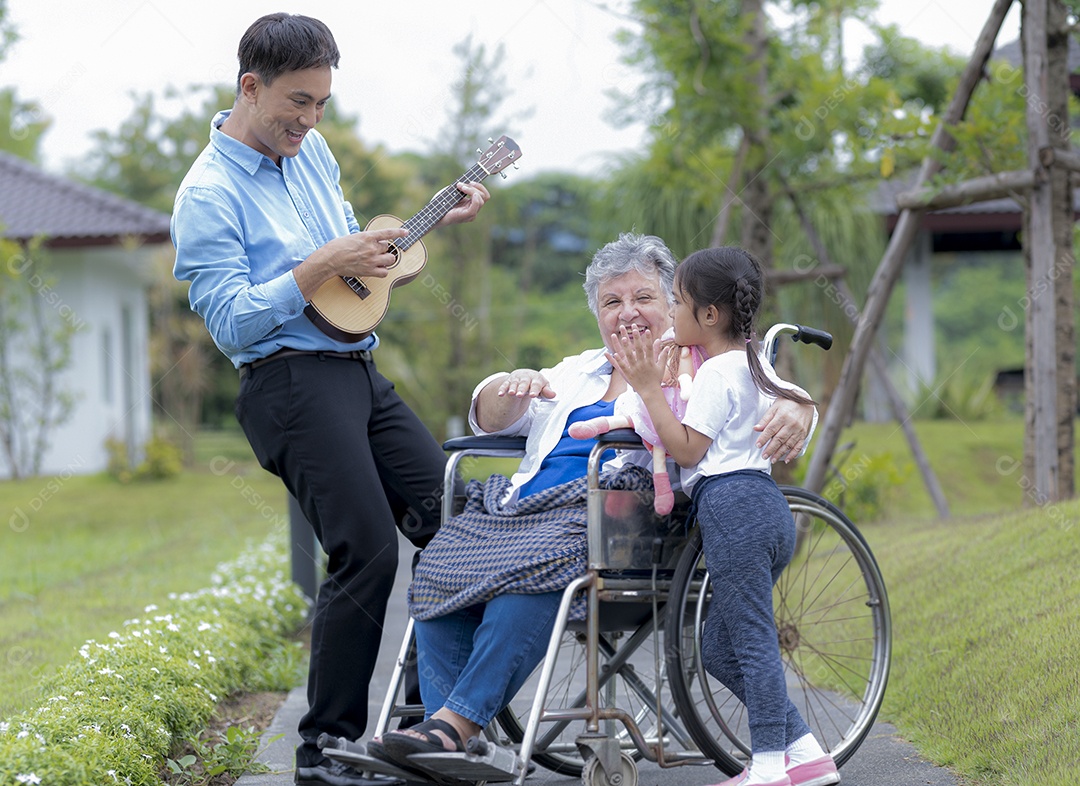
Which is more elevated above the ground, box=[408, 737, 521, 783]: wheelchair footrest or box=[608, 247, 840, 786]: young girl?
box=[608, 247, 840, 786]: young girl

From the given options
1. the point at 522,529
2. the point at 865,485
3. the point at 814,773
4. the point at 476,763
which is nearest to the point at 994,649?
the point at 814,773

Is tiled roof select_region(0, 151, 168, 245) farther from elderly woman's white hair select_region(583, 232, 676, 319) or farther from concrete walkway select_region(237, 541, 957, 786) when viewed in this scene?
elderly woman's white hair select_region(583, 232, 676, 319)

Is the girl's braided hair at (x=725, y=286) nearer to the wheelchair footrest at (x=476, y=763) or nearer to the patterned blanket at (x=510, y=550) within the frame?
the patterned blanket at (x=510, y=550)

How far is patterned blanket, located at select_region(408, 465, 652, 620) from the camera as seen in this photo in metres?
2.54

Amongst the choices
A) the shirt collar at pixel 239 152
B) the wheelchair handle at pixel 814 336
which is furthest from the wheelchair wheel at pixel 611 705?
the shirt collar at pixel 239 152

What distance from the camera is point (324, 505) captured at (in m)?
2.84

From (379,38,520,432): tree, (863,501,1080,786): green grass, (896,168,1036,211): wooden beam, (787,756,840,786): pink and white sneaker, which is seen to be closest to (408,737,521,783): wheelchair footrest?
(787,756,840,786): pink and white sneaker

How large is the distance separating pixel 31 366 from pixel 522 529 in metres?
11.8

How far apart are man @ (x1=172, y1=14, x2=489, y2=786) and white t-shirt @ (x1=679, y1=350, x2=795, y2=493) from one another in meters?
0.76

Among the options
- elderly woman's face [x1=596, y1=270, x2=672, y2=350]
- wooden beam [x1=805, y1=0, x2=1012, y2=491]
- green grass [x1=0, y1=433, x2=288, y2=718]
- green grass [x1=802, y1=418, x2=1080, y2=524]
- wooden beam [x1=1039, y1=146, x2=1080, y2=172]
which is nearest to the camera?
elderly woman's face [x1=596, y1=270, x2=672, y2=350]

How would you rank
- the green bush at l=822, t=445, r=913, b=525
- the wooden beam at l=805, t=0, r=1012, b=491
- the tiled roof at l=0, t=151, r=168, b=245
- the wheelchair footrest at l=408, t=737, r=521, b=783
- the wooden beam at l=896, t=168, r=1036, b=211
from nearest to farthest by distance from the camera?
the wheelchair footrest at l=408, t=737, r=521, b=783 → the wooden beam at l=896, t=168, r=1036, b=211 → the wooden beam at l=805, t=0, r=1012, b=491 → the green bush at l=822, t=445, r=913, b=525 → the tiled roof at l=0, t=151, r=168, b=245

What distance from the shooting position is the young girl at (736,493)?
2557 millimetres

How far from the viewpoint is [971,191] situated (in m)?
5.41

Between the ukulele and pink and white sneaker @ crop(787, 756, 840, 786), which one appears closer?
pink and white sneaker @ crop(787, 756, 840, 786)
